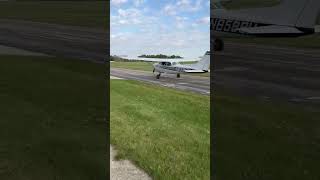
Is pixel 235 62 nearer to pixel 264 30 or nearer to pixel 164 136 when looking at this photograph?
pixel 264 30

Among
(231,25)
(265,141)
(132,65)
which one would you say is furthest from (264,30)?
(265,141)

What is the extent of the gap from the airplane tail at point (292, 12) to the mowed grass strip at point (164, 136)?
11.9m

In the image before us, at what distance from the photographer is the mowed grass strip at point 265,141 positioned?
599 centimetres

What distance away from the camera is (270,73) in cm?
1914

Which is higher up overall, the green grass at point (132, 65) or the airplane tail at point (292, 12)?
the airplane tail at point (292, 12)

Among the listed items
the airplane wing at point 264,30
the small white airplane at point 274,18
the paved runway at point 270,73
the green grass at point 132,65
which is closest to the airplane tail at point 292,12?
the small white airplane at point 274,18
